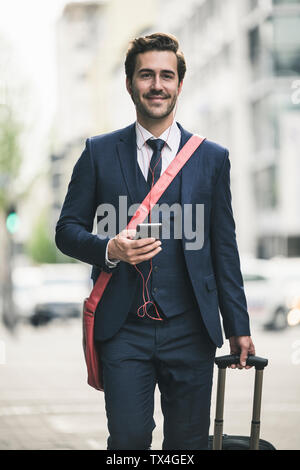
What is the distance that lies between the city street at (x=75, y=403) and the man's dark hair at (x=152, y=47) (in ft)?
11.7

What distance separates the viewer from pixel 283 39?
36094 millimetres

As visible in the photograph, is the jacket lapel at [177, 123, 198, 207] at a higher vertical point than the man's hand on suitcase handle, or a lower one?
higher

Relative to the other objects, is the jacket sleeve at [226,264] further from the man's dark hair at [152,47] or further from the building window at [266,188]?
the building window at [266,188]

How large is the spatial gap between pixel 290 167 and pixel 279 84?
3.63m

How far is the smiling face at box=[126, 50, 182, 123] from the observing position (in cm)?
349

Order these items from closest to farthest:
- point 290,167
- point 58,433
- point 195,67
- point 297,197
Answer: point 58,433 < point 297,197 < point 290,167 < point 195,67

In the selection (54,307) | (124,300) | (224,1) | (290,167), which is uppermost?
(224,1)

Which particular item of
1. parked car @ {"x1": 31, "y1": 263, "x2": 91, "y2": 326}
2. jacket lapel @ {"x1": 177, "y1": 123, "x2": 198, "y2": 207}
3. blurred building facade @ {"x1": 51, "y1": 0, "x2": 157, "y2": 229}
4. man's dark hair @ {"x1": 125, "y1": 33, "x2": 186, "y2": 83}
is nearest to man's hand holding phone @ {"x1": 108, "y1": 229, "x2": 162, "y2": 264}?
jacket lapel @ {"x1": 177, "y1": 123, "x2": 198, "y2": 207}

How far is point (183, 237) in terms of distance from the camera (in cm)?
342

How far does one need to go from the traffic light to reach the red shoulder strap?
55.2 ft

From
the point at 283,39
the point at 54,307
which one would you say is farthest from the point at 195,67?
the point at 54,307

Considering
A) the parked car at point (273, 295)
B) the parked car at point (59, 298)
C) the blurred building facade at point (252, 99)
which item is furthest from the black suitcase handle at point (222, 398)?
the blurred building facade at point (252, 99)

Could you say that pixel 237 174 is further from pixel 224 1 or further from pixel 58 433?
pixel 58 433

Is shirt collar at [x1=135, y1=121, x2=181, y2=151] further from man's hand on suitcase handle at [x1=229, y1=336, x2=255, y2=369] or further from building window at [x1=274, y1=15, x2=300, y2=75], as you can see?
building window at [x1=274, y1=15, x2=300, y2=75]
